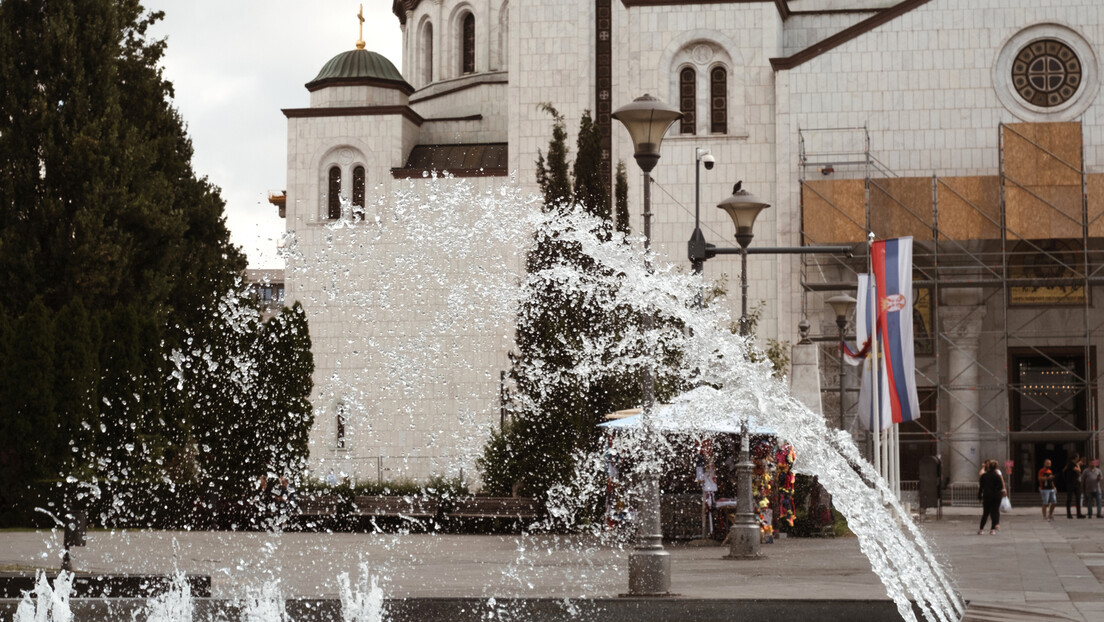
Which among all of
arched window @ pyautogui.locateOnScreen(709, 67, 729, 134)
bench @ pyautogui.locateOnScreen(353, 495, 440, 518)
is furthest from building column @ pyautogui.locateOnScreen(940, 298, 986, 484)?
bench @ pyautogui.locateOnScreen(353, 495, 440, 518)

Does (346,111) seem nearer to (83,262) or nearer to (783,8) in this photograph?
(783,8)

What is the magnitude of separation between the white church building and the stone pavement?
1248 centimetres

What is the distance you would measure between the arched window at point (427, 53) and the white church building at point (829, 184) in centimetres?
685

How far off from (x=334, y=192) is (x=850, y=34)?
15586 mm

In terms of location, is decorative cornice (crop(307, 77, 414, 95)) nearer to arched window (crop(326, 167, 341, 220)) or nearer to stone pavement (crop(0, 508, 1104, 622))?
arched window (crop(326, 167, 341, 220))

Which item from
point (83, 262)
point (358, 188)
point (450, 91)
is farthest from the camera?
point (450, 91)

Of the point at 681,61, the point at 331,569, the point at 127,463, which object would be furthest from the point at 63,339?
the point at 681,61

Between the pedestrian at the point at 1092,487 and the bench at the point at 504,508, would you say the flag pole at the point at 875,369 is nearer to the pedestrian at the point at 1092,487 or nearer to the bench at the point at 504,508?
the bench at the point at 504,508

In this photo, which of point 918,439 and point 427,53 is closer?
point 918,439

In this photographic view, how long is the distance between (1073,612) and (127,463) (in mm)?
19219

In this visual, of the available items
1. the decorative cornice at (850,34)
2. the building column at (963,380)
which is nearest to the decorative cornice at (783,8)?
the decorative cornice at (850,34)

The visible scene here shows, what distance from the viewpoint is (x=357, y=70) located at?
152ft

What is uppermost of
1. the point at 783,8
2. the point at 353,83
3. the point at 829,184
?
the point at 783,8

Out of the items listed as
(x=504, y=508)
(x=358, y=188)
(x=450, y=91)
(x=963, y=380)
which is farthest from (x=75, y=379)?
(x=450, y=91)
